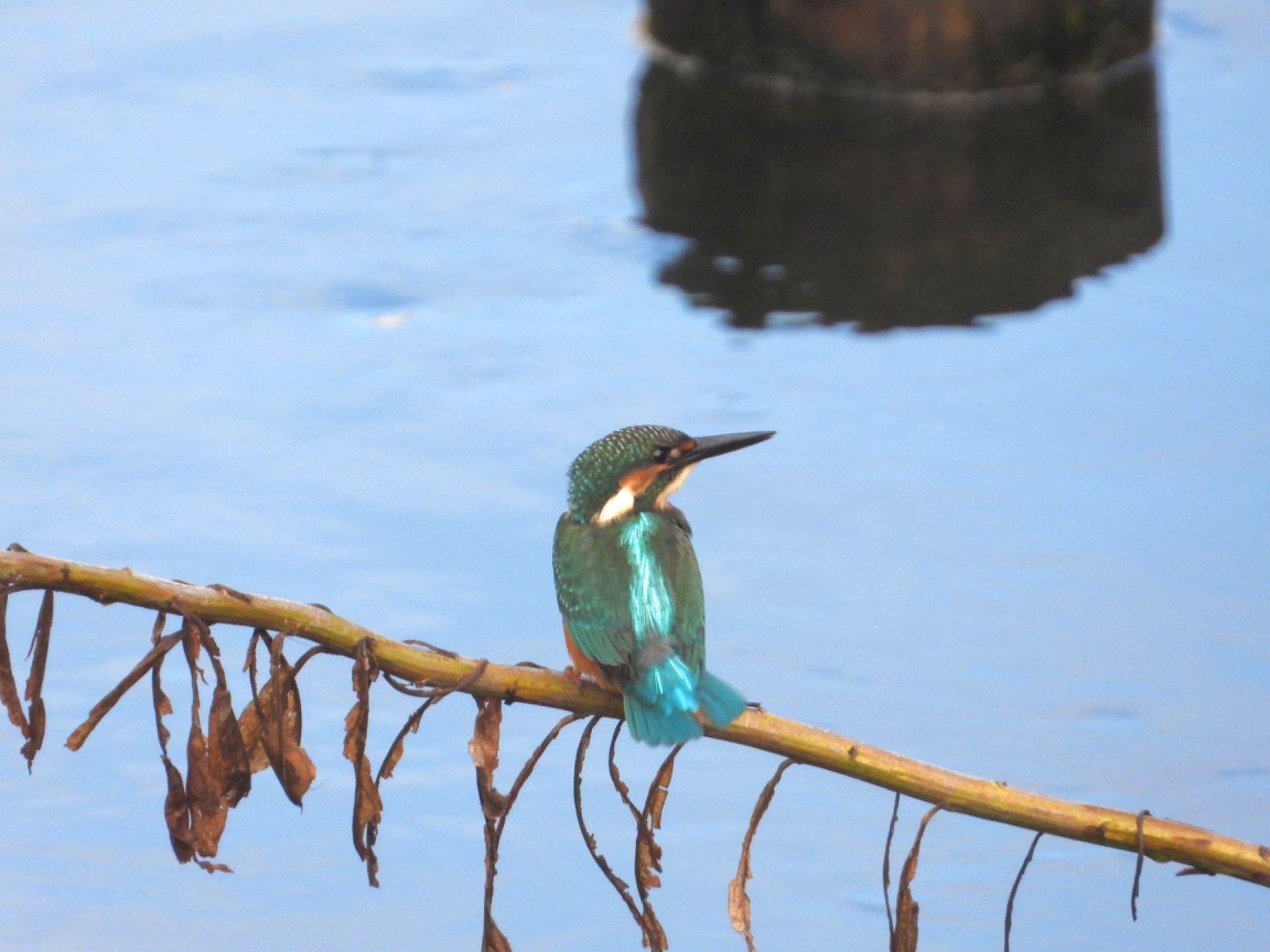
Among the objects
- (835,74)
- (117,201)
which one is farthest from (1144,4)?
(117,201)

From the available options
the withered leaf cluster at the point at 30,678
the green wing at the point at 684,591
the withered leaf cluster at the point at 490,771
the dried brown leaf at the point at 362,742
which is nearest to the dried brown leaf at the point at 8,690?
the withered leaf cluster at the point at 30,678

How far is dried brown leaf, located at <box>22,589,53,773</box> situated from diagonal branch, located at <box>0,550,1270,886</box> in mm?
45

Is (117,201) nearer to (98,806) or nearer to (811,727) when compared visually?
(98,806)

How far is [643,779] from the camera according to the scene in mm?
3947

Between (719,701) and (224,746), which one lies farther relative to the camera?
(719,701)

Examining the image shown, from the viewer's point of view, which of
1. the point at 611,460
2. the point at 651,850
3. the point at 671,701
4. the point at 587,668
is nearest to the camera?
the point at 651,850

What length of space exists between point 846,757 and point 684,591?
2.10 ft

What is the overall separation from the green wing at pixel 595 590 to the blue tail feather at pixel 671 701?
0.15 feet

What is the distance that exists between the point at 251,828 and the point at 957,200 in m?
3.64

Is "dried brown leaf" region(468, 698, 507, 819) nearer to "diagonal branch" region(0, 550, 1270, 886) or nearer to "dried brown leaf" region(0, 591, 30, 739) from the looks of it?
"diagonal branch" region(0, 550, 1270, 886)

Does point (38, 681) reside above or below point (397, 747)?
above

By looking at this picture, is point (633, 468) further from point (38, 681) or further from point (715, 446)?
point (38, 681)

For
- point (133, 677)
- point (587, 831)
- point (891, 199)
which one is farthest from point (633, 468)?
point (891, 199)

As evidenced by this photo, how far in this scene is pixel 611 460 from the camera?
2.71 metres
